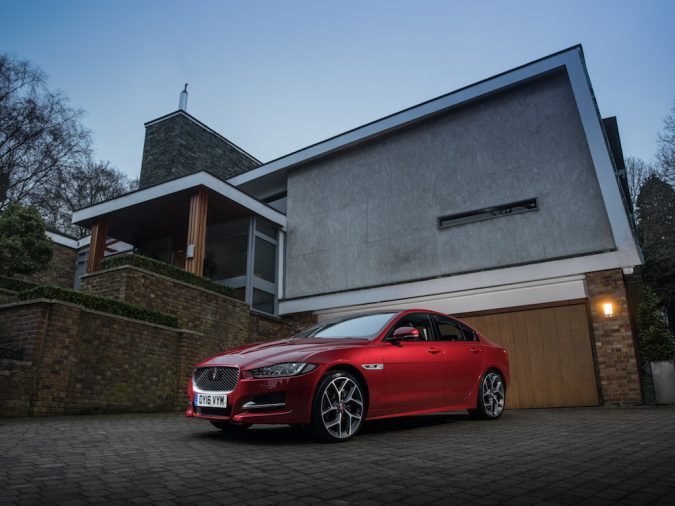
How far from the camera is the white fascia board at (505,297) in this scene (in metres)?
11.7

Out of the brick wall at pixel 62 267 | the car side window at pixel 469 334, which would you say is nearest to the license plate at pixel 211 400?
the car side window at pixel 469 334

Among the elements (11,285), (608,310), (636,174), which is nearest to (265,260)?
(11,285)

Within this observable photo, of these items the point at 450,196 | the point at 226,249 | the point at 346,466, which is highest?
the point at 450,196

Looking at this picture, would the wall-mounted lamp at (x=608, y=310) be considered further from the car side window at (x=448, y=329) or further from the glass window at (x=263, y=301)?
the glass window at (x=263, y=301)

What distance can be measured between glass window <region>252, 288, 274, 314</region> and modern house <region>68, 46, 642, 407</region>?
0.16ft

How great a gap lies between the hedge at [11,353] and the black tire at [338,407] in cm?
557

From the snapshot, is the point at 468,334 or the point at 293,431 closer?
the point at 293,431

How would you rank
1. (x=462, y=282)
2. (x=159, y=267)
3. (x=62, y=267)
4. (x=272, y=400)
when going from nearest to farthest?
(x=272, y=400)
(x=159, y=267)
(x=462, y=282)
(x=62, y=267)

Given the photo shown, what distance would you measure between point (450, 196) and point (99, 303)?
921 centimetres

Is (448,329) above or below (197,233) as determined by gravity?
below

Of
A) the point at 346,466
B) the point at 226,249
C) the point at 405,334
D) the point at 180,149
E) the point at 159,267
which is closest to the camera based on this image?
the point at 346,466

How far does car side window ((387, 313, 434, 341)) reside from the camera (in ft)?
21.0

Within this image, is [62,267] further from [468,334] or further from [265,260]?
[468,334]

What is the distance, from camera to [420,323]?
6660 mm
